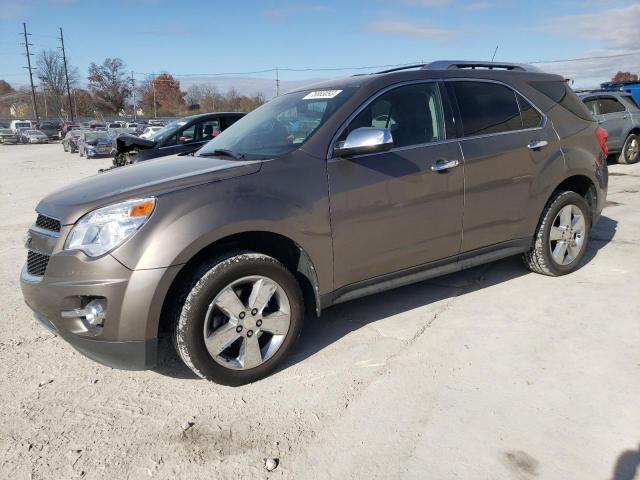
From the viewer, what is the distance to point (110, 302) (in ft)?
8.81

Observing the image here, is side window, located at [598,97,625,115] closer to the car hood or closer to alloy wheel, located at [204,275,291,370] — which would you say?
the car hood

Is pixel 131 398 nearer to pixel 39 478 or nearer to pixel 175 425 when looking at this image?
pixel 175 425

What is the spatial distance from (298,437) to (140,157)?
7.34 meters

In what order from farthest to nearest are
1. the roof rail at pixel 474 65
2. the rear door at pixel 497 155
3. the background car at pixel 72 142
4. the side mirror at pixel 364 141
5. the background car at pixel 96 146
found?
the background car at pixel 72 142 < the background car at pixel 96 146 < the roof rail at pixel 474 65 < the rear door at pixel 497 155 < the side mirror at pixel 364 141

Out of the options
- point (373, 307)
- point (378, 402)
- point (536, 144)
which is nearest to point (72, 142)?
point (373, 307)

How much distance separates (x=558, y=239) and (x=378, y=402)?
2630mm

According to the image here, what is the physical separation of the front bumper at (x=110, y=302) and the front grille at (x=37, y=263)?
0.08 metres

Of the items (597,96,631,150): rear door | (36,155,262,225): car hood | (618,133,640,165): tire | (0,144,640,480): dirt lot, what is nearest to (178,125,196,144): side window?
(0,144,640,480): dirt lot

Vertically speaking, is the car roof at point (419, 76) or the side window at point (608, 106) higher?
the car roof at point (419, 76)

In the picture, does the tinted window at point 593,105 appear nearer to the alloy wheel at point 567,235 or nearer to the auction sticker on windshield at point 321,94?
the alloy wheel at point 567,235

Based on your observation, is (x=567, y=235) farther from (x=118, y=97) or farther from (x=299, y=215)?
(x=118, y=97)

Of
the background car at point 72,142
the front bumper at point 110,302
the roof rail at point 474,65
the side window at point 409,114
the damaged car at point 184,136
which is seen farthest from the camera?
the background car at point 72,142

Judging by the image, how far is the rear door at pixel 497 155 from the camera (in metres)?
3.86

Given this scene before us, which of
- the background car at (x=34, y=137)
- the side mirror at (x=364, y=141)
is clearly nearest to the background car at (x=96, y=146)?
the background car at (x=34, y=137)
